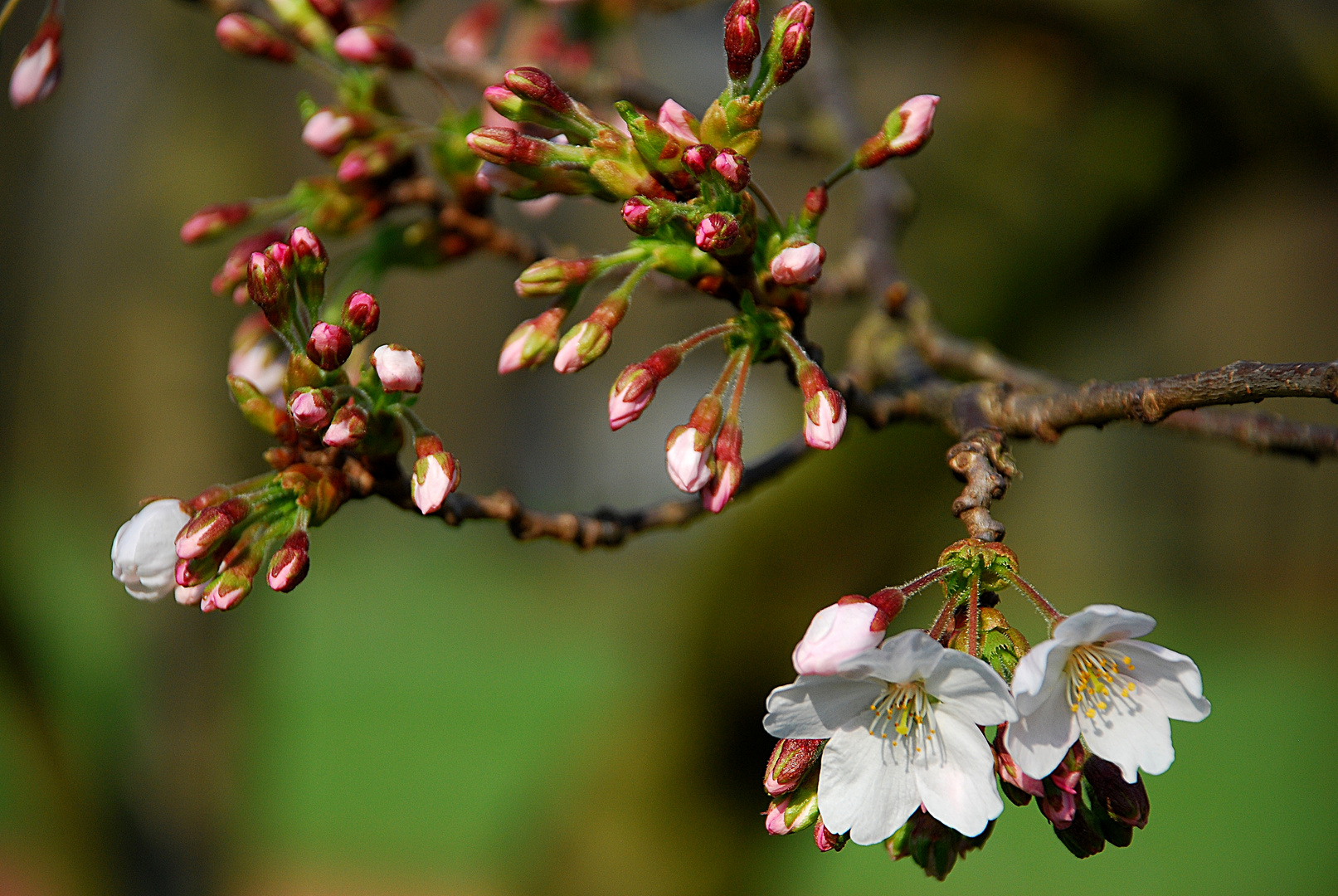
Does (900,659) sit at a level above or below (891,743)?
above

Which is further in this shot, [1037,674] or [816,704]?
[816,704]

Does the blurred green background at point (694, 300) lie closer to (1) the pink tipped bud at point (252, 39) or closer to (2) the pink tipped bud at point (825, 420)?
(1) the pink tipped bud at point (252, 39)

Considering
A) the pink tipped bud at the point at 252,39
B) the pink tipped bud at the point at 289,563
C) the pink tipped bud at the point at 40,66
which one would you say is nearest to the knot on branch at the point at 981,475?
the pink tipped bud at the point at 289,563

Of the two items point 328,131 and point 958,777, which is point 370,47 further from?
point 958,777

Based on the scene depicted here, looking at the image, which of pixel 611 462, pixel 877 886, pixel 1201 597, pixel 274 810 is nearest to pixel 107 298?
pixel 274 810

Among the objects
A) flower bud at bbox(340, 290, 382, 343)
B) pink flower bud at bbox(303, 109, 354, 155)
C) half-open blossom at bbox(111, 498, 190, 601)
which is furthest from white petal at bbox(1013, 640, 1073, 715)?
pink flower bud at bbox(303, 109, 354, 155)

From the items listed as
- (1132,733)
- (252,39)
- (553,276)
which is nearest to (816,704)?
(1132,733)

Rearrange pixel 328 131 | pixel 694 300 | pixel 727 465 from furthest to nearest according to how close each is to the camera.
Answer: pixel 694 300 < pixel 328 131 < pixel 727 465
